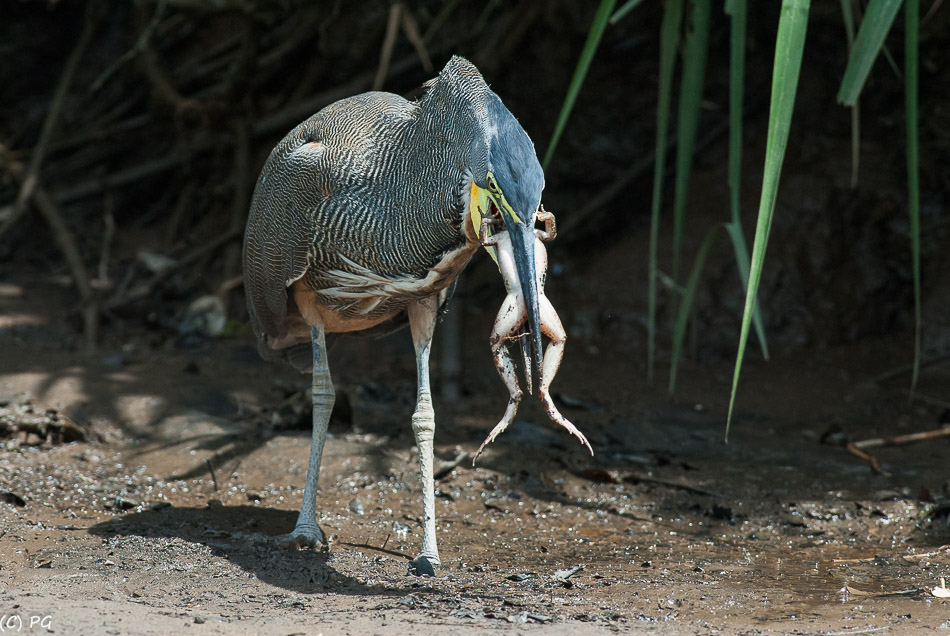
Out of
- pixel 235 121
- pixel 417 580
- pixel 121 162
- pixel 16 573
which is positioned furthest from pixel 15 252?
pixel 417 580

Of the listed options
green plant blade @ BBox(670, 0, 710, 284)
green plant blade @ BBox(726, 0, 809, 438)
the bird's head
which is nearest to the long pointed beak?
the bird's head

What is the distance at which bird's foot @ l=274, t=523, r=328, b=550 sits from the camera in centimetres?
373

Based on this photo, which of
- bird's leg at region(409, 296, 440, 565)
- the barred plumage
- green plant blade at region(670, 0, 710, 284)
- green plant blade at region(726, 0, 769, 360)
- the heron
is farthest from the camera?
green plant blade at region(670, 0, 710, 284)

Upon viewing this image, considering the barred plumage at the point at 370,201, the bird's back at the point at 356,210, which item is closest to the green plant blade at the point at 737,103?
the barred plumage at the point at 370,201

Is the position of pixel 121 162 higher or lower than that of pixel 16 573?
higher

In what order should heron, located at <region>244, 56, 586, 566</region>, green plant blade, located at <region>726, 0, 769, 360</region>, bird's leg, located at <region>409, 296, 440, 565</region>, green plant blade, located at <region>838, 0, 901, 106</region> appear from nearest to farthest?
heron, located at <region>244, 56, 586, 566</region> → green plant blade, located at <region>838, 0, 901, 106</region> → green plant blade, located at <region>726, 0, 769, 360</region> → bird's leg, located at <region>409, 296, 440, 565</region>

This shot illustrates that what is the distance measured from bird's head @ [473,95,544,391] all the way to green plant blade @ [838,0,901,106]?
1024 millimetres

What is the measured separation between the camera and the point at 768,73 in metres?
7.32

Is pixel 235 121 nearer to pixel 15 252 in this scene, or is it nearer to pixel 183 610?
pixel 15 252

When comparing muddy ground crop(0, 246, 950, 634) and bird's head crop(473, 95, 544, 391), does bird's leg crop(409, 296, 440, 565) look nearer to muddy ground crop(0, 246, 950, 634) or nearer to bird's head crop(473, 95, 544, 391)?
muddy ground crop(0, 246, 950, 634)

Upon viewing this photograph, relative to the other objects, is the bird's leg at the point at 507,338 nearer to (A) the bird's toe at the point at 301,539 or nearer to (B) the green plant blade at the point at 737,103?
(B) the green plant blade at the point at 737,103

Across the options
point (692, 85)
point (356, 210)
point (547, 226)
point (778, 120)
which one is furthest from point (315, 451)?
point (778, 120)

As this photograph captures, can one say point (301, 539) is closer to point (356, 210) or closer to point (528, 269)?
point (356, 210)

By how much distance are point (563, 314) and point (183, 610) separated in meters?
4.55
